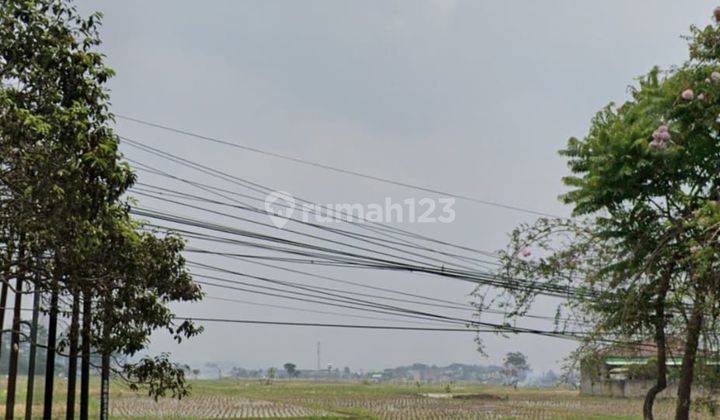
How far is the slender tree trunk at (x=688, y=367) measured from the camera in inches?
204

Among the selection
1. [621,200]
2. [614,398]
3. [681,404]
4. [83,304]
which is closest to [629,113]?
[621,200]

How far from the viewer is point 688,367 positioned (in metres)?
5.44

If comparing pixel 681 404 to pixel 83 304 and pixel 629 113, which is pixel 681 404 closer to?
pixel 629 113

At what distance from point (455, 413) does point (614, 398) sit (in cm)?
1029

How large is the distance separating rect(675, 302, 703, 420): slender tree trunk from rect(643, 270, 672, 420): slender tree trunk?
135 mm

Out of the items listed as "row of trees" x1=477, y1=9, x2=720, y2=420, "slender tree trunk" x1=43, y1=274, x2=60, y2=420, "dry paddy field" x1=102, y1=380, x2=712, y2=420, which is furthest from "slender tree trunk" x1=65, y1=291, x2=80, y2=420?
"dry paddy field" x1=102, y1=380, x2=712, y2=420

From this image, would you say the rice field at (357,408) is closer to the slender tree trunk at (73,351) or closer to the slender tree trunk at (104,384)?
the slender tree trunk at (104,384)

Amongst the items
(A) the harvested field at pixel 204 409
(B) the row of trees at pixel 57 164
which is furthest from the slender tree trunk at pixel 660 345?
(A) the harvested field at pixel 204 409

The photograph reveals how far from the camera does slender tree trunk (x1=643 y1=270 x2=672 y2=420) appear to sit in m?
5.41

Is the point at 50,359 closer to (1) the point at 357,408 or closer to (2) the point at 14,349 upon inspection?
(2) the point at 14,349

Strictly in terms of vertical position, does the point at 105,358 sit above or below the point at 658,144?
below

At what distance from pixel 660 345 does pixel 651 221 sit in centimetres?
100

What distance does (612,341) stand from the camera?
5746 mm

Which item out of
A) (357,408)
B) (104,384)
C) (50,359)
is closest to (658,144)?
(50,359)
